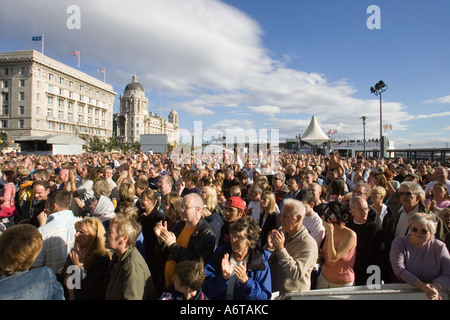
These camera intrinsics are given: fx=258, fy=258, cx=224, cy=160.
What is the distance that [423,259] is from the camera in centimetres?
266

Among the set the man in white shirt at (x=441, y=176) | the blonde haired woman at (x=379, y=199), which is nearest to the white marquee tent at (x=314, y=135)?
the man in white shirt at (x=441, y=176)

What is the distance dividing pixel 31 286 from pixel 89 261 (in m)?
0.67

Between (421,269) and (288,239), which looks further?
(288,239)

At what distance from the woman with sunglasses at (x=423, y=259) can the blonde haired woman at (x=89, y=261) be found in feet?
9.85

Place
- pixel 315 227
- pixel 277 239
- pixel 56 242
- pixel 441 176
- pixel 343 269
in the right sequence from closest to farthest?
pixel 277 239
pixel 56 242
pixel 343 269
pixel 315 227
pixel 441 176

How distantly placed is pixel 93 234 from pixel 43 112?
6925 cm

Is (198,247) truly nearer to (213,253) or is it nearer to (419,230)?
(213,253)

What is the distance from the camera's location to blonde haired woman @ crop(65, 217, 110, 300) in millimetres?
2412

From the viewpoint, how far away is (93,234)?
8.54ft

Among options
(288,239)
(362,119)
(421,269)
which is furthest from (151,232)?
(362,119)

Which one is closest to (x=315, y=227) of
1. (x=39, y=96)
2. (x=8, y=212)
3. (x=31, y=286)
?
(x=31, y=286)

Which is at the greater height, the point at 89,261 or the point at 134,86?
the point at 134,86

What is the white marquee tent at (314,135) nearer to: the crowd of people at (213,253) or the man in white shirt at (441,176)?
the man in white shirt at (441,176)
